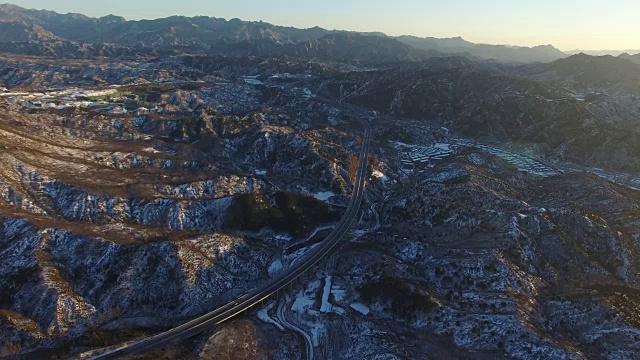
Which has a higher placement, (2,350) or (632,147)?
(632,147)

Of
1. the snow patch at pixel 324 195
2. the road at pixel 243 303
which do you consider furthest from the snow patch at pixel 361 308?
the snow patch at pixel 324 195

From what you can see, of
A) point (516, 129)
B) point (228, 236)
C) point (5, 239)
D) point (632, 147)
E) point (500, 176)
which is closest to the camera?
point (5, 239)

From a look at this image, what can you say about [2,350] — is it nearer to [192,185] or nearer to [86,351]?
[86,351]

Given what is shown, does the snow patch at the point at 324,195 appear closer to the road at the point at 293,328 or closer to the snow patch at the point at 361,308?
the road at the point at 293,328

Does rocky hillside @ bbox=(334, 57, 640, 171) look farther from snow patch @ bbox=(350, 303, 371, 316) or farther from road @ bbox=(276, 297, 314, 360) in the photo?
road @ bbox=(276, 297, 314, 360)

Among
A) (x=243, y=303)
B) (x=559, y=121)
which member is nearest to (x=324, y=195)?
(x=243, y=303)

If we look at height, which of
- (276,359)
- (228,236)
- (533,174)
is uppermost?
(533,174)

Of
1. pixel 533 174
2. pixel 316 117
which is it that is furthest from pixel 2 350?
pixel 316 117

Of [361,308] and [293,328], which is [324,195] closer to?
[361,308]

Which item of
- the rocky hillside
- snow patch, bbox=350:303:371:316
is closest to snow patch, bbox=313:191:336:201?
snow patch, bbox=350:303:371:316
